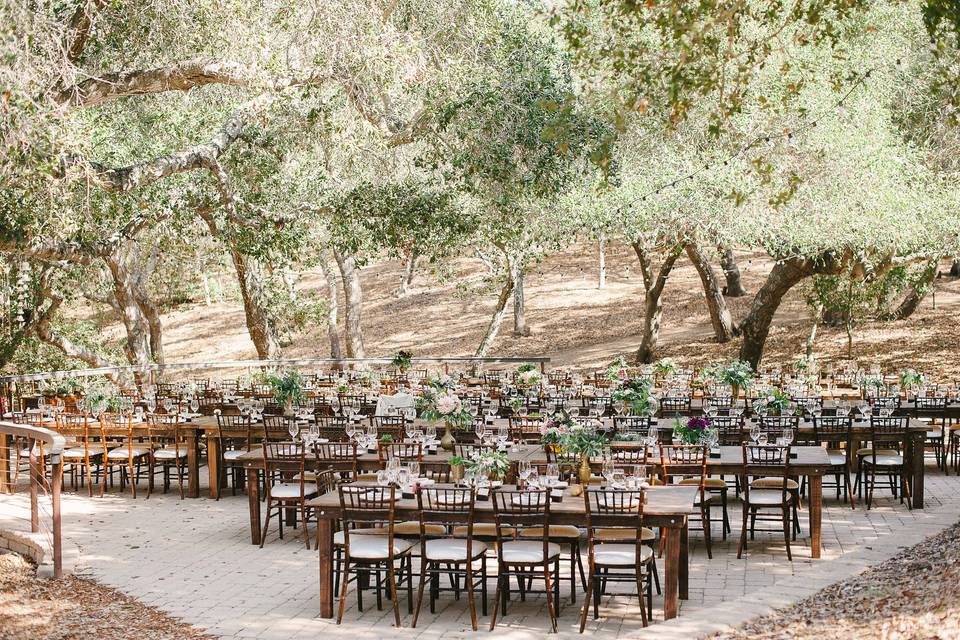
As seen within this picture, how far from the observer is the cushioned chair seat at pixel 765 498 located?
8984mm

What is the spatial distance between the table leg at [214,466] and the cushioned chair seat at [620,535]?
19.8 feet

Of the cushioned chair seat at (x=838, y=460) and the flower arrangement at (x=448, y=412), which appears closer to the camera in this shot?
the flower arrangement at (x=448, y=412)

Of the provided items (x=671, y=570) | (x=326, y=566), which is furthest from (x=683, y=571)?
(x=326, y=566)

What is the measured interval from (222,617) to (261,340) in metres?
13.2

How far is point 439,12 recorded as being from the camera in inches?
549

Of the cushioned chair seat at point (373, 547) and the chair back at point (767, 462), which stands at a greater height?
the chair back at point (767, 462)

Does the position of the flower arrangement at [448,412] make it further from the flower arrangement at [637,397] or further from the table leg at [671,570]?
the table leg at [671,570]

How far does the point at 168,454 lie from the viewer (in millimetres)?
12258

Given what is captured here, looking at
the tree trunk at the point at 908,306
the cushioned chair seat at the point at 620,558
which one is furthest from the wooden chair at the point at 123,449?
the tree trunk at the point at 908,306

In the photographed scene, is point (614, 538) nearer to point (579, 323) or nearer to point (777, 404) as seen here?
point (777, 404)

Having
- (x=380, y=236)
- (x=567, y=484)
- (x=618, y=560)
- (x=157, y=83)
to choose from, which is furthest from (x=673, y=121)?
(x=380, y=236)

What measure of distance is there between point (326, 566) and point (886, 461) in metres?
6.58

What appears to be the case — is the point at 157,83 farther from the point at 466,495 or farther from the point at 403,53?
the point at 466,495

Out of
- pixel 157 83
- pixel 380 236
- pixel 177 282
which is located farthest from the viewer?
pixel 177 282
